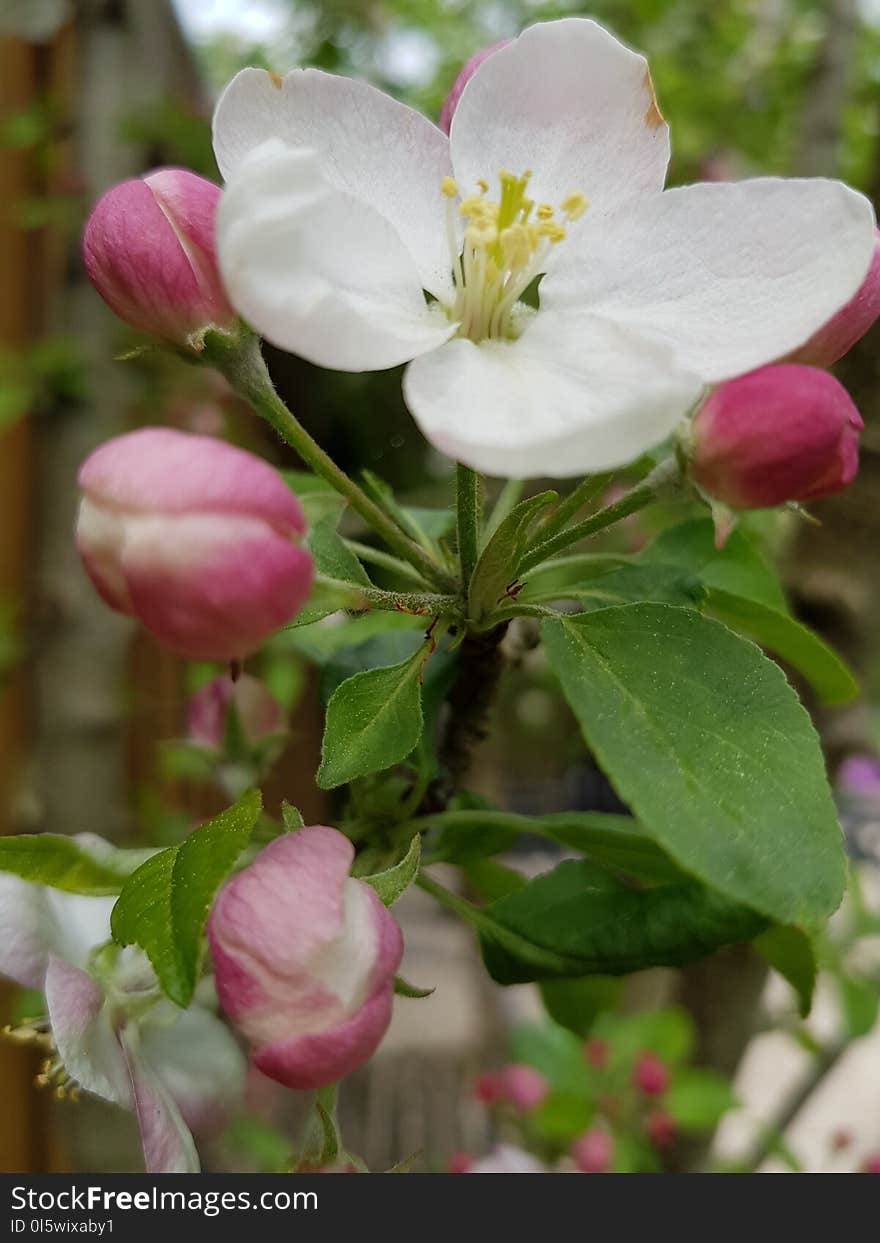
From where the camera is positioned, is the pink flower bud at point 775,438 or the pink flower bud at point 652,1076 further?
the pink flower bud at point 652,1076

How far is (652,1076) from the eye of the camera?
5.33 ft

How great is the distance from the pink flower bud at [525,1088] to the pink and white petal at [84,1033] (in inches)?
55.0

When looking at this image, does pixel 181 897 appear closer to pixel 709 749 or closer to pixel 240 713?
pixel 709 749

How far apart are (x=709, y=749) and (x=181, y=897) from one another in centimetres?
24

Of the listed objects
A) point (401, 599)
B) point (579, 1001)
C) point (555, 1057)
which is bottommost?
point (555, 1057)

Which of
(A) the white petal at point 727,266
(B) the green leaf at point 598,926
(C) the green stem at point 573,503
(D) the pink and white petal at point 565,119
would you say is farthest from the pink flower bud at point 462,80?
(B) the green leaf at point 598,926

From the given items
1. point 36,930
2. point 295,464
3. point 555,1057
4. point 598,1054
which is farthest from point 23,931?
point 295,464

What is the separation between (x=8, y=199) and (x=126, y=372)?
669mm

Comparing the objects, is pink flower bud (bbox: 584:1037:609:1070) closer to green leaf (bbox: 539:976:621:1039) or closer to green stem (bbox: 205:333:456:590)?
green leaf (bbox: 539:976:621:1039)

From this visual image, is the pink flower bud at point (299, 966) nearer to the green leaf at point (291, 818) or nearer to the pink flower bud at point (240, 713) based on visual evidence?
the green leaf at point (291, 818)

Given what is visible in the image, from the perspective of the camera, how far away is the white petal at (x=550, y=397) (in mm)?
403

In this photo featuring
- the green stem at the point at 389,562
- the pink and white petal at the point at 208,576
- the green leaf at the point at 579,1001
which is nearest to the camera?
the pink and white petal at the point at 208,576

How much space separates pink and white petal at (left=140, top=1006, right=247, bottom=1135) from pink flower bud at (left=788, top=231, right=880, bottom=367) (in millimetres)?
502
